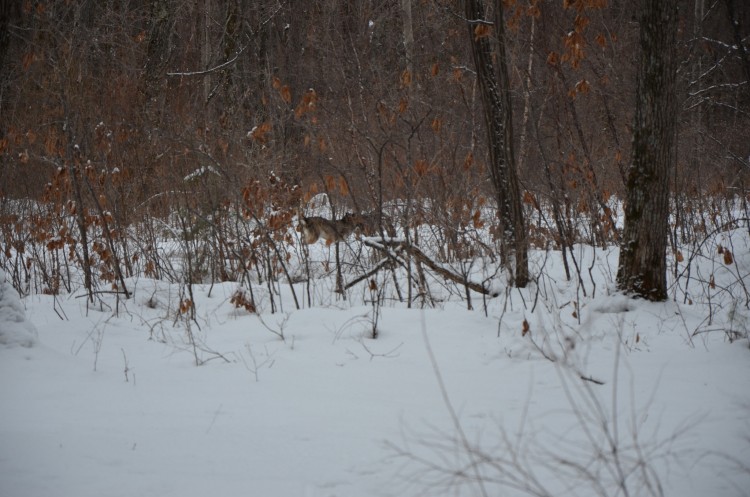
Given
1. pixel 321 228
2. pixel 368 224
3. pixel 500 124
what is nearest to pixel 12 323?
pixel 368 224

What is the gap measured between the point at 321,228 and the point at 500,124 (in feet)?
9.04

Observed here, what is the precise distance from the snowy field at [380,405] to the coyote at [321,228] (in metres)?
2.32

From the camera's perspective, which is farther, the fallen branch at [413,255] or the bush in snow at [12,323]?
the fallen branch at [413,255]

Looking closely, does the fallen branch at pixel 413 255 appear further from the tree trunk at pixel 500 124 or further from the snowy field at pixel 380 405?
the tree trunk at pixel 500 124

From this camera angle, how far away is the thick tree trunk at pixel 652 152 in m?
4.30

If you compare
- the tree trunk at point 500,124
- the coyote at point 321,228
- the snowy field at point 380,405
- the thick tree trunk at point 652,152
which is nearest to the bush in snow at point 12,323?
the snowy field at point 380,405

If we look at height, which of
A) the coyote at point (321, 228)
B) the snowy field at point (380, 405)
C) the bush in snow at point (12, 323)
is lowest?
the snowy field at point (380, 405)

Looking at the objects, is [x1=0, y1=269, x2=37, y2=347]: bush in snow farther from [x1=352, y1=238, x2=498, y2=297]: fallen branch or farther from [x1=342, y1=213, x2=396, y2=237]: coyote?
[x1=342, y1=213, x2=396, y2=237]: coyote

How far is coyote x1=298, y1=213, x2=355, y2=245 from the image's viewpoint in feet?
23.1

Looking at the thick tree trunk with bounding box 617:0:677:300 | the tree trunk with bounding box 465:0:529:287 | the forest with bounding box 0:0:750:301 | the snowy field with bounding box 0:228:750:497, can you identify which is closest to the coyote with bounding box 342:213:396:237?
the forest with bounding box 0:0:750:301

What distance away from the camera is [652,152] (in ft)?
14.3

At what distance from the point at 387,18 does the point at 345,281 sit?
9271 millimetres

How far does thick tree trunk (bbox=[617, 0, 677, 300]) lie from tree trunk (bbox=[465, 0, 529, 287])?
134 centimetres

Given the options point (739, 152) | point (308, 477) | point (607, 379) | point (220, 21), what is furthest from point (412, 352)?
point (739, 152)
